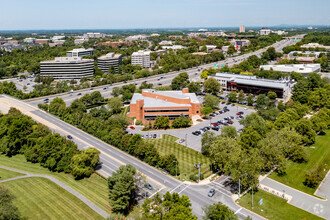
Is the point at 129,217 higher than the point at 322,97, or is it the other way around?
A: the point at 322,97

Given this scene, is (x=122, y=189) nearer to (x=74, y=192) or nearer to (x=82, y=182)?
(x=74, y=192)

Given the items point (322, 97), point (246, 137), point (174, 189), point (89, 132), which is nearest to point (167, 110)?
point (89, 132)

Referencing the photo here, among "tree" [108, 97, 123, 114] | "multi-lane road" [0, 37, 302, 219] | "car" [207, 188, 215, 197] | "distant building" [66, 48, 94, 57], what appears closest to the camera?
"multi-lane road" [0, 37, 302, 219]

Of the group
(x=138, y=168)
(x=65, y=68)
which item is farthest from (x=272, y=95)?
(x=65, y=68)

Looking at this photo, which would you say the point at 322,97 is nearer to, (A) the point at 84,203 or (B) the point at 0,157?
(A) the point at 84,203

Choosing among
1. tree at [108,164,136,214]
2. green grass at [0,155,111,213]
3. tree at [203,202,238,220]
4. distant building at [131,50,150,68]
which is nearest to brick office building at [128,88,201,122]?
green grass at [0,155,111,213]

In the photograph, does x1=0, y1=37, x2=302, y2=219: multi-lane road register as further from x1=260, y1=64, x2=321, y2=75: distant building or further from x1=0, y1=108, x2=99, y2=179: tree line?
x1=260, y1=64, x2=321, y2=75: distant building
